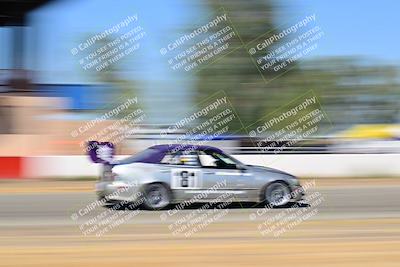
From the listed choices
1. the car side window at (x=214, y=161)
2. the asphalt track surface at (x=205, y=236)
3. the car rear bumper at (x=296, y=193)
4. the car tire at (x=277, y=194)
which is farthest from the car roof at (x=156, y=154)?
the car rear bumper at (x=296, y=193)

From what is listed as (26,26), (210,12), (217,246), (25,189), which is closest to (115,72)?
(210,12)

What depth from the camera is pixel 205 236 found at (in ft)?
27.5

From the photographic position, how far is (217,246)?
7.41 meters

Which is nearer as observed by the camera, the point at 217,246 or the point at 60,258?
the point at 60,258

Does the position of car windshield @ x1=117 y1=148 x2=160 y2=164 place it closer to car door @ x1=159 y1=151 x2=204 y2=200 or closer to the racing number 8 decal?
car door @ x1=159 y1=151 x2=204 y2=200

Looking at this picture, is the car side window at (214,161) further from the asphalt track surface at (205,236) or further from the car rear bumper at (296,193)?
the car rear bumper at (296,193)

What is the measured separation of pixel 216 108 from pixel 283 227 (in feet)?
89.1

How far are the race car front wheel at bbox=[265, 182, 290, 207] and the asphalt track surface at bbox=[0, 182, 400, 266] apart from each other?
26cm

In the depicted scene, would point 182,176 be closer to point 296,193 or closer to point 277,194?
point 277,194

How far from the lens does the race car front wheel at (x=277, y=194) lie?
11859mm

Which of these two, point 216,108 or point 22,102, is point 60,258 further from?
point 216,108

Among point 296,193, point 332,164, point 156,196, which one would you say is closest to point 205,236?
point 156,196

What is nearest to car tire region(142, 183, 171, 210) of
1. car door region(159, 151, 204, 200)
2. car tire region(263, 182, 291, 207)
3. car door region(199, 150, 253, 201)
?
car door region(159, 151, 204, 200)

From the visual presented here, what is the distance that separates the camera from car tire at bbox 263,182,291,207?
38.9 feet
